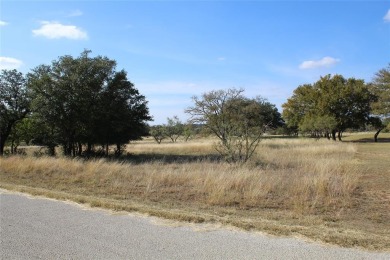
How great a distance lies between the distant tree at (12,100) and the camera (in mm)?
26828

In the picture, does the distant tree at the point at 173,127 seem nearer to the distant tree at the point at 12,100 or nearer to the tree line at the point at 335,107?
the tree line at the point at 335,107

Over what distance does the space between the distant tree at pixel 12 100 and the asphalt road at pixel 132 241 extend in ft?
74.9

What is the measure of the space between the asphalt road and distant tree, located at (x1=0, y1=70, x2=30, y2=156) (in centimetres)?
2283

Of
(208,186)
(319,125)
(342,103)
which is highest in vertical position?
(342,103)

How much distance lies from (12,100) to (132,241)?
Answer: 26.0 meters

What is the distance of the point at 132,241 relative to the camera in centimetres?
526

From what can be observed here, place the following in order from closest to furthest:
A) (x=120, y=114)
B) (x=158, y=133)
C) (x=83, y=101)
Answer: (x=83, y=101) < (x=120, y=114) < (x=158, y=133)

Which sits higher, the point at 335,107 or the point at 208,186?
the point at 335,107

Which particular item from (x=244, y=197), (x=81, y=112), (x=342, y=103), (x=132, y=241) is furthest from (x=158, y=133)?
(x=132, y=241)

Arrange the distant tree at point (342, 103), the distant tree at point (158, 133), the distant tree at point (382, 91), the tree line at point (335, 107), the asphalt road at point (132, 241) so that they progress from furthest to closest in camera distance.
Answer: the distant tree at point (158, 133) → the distant tree at point (342, 103) → the tree line at point (335, 107) → the distant tree at point (382, 91) → the asphalt road at point (132, 241)

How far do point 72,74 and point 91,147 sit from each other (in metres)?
7.99

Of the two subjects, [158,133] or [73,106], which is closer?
[73,106]

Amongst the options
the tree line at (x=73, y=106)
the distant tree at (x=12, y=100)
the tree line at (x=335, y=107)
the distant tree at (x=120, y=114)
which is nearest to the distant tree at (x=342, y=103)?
the tree line at (x=335, y=107)

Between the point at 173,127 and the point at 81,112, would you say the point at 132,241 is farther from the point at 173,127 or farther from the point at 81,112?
the point at 173,127
